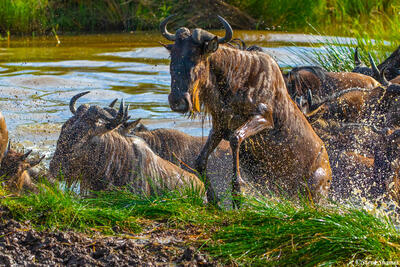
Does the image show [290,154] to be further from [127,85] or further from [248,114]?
[127,85]

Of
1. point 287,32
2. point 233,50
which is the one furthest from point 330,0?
point 233,50

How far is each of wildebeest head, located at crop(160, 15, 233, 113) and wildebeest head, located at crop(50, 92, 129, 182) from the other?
3.46 feet

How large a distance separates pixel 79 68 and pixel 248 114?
35.5 feet

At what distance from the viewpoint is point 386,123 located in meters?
8.86

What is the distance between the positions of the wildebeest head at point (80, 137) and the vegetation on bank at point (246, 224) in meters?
0.99

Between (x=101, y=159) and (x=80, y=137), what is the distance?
35 cm

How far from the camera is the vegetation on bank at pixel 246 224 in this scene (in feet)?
14.5

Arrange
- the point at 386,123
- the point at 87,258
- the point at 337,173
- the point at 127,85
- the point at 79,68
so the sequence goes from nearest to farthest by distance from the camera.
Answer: the point at 87,258, the point at 337,173, the point at 386,123, the point at 127,85, the point at 79,68

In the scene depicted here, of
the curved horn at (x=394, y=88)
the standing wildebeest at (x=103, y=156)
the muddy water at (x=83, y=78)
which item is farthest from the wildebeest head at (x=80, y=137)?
the curved horn at (x=394, y=88)

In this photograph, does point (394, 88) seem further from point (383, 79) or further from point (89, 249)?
point (89, 249)

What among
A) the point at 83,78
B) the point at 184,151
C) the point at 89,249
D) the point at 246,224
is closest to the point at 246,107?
the point at 246,224

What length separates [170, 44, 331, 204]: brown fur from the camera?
6.06 m

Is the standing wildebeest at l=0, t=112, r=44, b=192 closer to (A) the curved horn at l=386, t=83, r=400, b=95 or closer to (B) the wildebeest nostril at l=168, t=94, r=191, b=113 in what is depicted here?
(B) the wildebeest nostril at l=168, t=94, r=191, b=113

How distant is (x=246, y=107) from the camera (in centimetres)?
621
